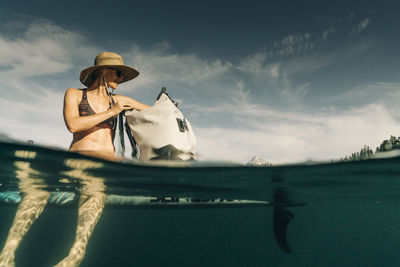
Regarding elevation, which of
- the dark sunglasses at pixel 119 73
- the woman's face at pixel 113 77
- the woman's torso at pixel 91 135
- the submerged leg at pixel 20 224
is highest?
the dark sunglasses at pixel 119 73

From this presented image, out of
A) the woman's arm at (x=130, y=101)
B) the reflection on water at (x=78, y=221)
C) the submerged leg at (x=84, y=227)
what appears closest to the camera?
the submerged leg at (x=84, y=227)

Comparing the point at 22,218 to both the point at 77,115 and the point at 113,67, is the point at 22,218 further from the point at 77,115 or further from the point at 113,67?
the point at 113,67

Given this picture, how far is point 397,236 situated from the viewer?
19797mm

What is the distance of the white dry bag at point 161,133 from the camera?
3.43 meters

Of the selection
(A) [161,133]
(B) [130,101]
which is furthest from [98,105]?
(A) [161,133]

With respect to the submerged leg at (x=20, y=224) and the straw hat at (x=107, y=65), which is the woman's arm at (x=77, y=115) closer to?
the straw hat at (x=107, y=65)

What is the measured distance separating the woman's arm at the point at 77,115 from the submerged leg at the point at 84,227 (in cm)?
126

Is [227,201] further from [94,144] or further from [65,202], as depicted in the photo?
[94,144]

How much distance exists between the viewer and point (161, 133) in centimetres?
344

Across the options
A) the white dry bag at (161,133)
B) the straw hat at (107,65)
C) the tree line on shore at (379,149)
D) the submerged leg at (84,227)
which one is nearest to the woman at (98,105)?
the straw hat at (107,65)

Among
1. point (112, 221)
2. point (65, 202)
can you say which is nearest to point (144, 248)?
point (112, 221)

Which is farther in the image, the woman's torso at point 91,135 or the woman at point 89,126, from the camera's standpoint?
the woman's torso at point 91,135

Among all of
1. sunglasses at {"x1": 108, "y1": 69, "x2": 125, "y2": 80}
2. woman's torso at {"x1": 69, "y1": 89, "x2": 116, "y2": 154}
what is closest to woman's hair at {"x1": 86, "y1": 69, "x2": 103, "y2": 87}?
sunglasses at {"x1": 108, "y1": 69, "x2": 125, "y2": 80}

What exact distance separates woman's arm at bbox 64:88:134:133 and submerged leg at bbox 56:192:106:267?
126 centimetres
